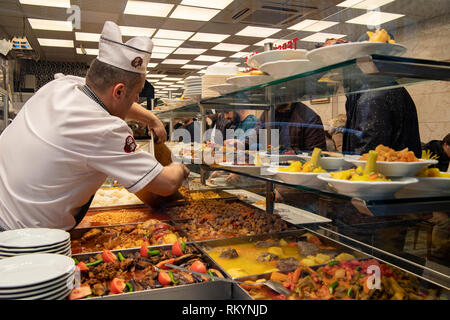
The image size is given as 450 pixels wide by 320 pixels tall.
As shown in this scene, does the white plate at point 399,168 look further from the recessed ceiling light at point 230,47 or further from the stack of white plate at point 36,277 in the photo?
the recessed ceiling light at point 230,47

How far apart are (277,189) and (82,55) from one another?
9088 millimetres

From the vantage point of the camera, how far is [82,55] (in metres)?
9.67

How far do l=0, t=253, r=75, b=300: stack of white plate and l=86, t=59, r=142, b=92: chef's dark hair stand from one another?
89 cm

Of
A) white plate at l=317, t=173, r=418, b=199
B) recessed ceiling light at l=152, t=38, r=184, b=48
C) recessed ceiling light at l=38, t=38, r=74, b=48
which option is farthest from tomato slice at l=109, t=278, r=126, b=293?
recessed ceiling light at l=38, t=38, r=74, b=48

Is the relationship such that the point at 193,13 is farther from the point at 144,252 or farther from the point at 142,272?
the point at 142,272

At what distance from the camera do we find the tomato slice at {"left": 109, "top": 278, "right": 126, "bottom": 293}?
1.28 metres

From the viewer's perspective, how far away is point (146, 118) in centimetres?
246

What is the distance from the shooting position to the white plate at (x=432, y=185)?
105 cm

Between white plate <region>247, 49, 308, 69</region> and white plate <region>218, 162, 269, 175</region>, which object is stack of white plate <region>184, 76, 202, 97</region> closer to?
white plate <region>218, 162, 269, 175</region>

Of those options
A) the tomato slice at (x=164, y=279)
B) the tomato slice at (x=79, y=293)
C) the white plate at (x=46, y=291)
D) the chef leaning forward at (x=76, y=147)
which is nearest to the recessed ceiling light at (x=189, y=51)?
the chef leaning forward at (x=76, y=147)

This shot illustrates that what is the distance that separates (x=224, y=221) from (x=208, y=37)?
6730 mm

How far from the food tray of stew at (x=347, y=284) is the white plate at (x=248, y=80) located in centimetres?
92
